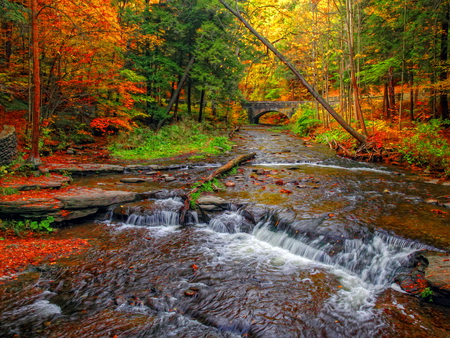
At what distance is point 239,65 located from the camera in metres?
20.0

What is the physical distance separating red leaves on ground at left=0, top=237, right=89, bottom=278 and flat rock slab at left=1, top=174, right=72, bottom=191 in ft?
6.77

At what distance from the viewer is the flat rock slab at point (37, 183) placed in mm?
7285

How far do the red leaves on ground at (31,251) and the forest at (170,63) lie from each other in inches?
186

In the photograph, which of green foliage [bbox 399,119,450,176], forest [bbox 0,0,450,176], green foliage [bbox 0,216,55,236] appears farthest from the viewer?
forest [bbox 0,0,450,176]

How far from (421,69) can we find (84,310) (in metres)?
18.3

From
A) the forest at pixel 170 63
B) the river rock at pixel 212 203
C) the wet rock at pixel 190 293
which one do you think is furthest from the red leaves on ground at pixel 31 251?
the forest at pixel 170 63

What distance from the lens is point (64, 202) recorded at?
6.79 meters

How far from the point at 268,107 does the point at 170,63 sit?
20.5 m

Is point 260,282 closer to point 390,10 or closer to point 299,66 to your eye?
point 390,10

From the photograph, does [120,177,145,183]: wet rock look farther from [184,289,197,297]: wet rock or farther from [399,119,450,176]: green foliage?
[399,119,450,176]: green foliage

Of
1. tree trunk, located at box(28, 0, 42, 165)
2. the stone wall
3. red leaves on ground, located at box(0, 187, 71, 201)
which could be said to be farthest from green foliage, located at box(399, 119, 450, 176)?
the stone wall

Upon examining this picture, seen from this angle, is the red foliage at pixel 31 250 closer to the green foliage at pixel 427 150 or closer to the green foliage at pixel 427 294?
the green foliage at pixel 427 294

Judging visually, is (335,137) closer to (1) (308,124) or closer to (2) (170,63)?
(1) (308,124)

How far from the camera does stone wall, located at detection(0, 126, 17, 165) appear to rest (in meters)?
8.65
